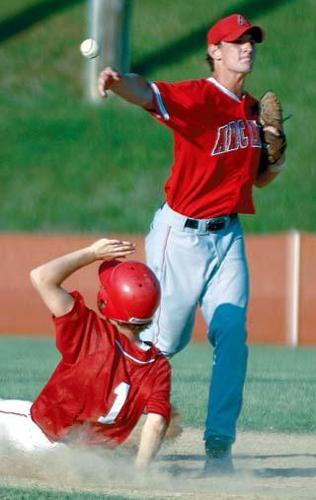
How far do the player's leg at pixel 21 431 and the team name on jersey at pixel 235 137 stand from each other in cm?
159

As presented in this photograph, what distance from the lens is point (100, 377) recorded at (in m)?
5.12

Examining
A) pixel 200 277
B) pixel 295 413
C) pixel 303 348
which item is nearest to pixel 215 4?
pixel 303 348

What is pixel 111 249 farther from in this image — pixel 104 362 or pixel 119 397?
pixel 119 397

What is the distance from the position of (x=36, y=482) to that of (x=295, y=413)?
3.30 meters

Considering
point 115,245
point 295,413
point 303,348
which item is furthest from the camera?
point 303,348

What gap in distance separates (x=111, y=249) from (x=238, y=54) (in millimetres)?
1590

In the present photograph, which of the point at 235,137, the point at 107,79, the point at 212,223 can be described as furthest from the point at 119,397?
the point at 235,137

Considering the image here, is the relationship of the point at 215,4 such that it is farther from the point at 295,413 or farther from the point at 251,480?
the point at 251,480

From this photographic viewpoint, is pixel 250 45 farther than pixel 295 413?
No

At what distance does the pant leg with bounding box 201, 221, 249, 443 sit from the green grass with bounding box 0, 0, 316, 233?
14.8 meters

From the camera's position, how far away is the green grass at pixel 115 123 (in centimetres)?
2162

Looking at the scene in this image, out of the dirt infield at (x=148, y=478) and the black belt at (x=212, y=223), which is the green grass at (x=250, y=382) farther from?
the black belt at (x=212, y=223)

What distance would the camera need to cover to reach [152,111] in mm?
5883

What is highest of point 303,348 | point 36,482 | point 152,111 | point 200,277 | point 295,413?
point 152,111
